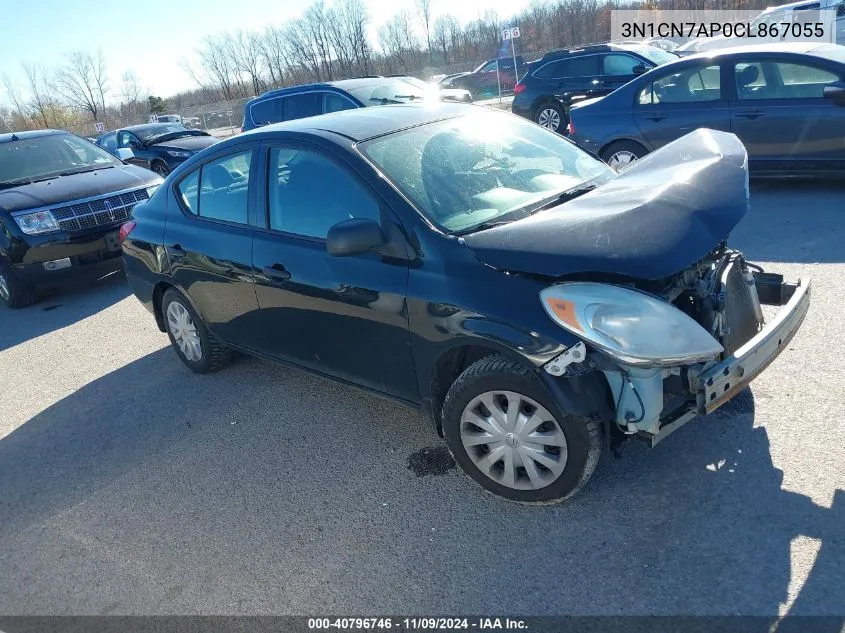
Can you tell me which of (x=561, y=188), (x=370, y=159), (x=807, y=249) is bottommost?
(x=807, y=249)

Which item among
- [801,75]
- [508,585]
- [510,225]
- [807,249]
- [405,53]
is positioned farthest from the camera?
[405,53]

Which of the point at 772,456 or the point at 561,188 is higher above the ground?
the point at 561,188

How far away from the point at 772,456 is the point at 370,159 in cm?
243

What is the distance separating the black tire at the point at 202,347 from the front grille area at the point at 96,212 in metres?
3.02

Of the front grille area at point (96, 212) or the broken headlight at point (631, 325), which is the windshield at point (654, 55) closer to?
the front grille area at point (96, 212)

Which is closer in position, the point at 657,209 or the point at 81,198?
the point at 657,209

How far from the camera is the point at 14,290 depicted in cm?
757

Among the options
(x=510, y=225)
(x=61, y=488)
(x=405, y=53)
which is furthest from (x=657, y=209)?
(x=405, y=53)

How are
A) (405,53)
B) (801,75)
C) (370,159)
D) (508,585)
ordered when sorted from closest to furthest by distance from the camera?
(508,585), (370,159), (801,75), (405,53)

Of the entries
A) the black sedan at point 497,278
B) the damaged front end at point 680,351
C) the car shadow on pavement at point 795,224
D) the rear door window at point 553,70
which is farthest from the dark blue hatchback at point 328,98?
the damaged front end at point 680,351

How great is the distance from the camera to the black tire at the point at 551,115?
14141 millimetres

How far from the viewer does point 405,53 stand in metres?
68.0

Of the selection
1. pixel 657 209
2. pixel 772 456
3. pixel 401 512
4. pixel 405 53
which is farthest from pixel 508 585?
pixel 405 53

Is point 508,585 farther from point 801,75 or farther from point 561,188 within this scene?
point 801,75
